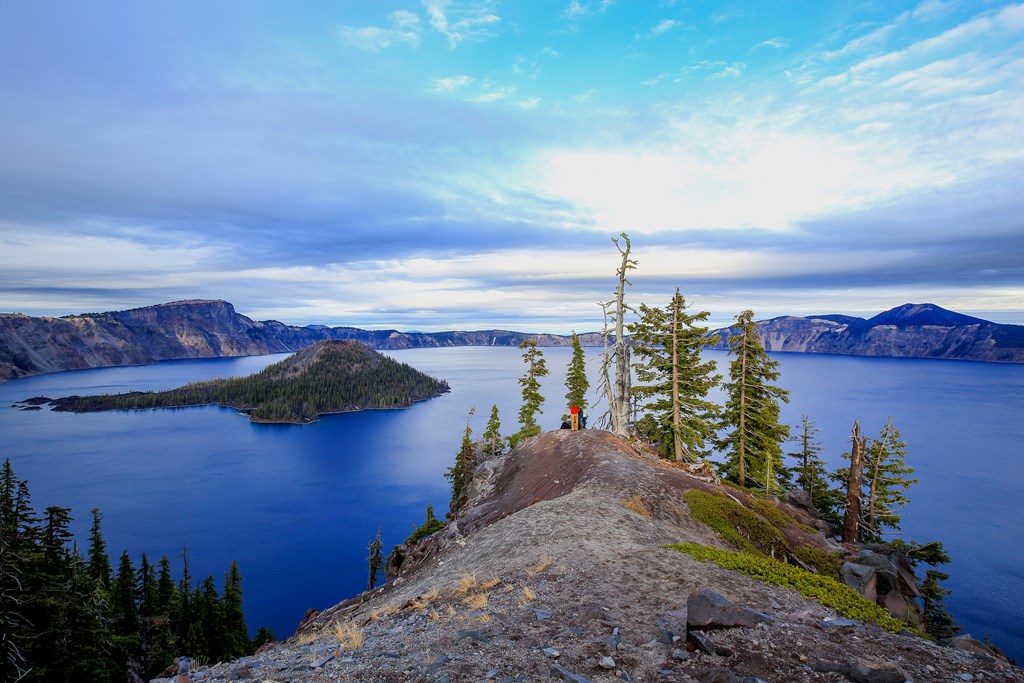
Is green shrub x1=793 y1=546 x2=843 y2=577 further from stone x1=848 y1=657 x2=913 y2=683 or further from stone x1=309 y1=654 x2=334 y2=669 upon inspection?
stone x1=309 y1=654 x2=334 y2=669

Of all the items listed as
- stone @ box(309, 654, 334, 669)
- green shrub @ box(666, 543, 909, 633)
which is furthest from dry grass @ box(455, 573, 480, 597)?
Answer: green shrub @ box(666, 543, 909, 633)

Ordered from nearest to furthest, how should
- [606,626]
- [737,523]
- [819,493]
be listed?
[606,626] < [737,523] < [819,493]

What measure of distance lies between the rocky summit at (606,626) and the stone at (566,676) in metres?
0.02

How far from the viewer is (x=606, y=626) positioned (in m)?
9.34

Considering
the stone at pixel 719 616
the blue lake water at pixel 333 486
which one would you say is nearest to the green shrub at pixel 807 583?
the stone at pixel 719 616

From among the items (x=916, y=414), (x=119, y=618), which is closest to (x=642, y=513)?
(x=119, y=618)

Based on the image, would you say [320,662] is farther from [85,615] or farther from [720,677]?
[85,615]

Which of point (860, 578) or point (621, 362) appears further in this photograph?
point (621, 362)

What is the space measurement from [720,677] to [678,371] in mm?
29581

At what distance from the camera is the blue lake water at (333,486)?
66188 mm

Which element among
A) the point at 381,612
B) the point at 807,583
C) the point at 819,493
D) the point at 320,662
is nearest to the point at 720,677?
the point at 320,662

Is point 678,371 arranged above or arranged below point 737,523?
above

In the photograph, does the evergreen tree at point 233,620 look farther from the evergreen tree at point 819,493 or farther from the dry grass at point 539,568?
the evergreen tree at point 819,493

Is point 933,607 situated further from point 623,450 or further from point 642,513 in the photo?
point 642,513
